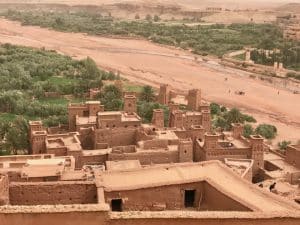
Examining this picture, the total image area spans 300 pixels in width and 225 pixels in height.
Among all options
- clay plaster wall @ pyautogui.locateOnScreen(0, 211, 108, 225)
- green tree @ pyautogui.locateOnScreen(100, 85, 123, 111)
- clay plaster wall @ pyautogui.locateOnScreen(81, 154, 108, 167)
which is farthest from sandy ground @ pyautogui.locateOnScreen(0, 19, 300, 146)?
clay plaster wall @ pyautogui.locateOnScreen(0, 211, 108, 225)

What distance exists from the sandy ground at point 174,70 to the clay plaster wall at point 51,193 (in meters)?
25.7

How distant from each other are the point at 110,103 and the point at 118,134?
1276cm

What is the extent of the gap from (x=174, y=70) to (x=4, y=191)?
5271 centimetres

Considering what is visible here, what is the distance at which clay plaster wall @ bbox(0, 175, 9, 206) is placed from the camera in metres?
13.7

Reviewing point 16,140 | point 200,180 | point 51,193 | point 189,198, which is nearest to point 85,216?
point 51,193

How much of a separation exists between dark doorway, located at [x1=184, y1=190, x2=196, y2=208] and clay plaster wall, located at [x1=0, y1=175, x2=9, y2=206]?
5325mm

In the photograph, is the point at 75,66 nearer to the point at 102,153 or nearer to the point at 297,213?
the point at 102,153

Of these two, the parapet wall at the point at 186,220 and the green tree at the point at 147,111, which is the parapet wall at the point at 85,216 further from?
the green tree at the point at 147,111

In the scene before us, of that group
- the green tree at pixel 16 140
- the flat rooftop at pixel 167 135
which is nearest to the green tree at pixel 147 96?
the green tree at pixel 16 140

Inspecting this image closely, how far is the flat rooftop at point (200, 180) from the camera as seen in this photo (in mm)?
14672

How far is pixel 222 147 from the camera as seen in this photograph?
943 inches

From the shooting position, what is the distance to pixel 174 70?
216 feet

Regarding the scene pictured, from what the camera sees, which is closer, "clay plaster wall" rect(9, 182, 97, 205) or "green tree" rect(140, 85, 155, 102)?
"clay plaster wall" rect(9, 182, 97, 205)

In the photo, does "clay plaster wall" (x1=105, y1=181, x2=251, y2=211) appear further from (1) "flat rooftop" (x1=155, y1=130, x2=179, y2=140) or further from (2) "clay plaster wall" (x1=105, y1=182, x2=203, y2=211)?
(1) "flat rooftop" (x1=155, y1=130, x2=179, y2=140)
